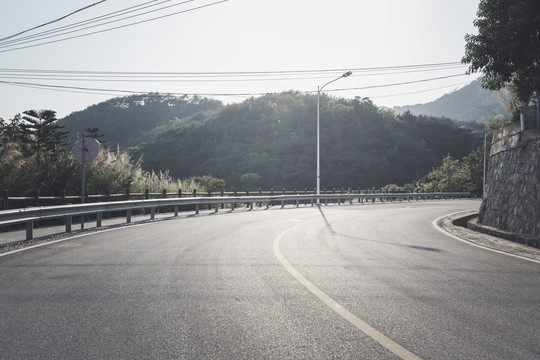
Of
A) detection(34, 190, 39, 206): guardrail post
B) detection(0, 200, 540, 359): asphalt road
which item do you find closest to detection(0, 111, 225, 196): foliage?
detection(34, 190, 39, 206): guardrail post

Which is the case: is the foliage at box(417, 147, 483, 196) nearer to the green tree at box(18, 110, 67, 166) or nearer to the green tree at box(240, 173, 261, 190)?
the green tree at box(240, 173, 261, 190)

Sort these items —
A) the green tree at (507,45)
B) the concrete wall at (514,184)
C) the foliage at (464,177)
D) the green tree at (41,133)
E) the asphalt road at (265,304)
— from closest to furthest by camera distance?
1. the asphalt road at (265,304)
2. the concrete wall at (514,184)
3. the green tree at (507,45)
4. the green tree at (41,133)
5. the foliage at (464,177)

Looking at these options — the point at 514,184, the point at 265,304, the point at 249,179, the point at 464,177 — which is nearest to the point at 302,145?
the point at 249,179

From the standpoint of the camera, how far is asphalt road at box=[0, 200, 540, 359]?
11.1ft

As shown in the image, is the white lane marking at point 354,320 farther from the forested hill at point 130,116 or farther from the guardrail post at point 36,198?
the forested hill at point 130,116

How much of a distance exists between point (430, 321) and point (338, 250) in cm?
474

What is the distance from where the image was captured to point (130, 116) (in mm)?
140250

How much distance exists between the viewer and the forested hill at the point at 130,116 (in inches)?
5040

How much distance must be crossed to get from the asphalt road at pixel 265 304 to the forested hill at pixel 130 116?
114 metres

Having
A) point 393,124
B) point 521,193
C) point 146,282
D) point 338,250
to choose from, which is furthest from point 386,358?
point 393,124

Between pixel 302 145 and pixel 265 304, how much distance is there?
110555 mm

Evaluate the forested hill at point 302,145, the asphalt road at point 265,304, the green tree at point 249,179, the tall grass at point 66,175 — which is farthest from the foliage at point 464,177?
the asphalt road at point 265,304

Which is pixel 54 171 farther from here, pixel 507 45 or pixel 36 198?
pixel 507 45

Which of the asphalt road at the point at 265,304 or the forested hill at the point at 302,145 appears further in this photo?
the forested hill at the point at 302,145
